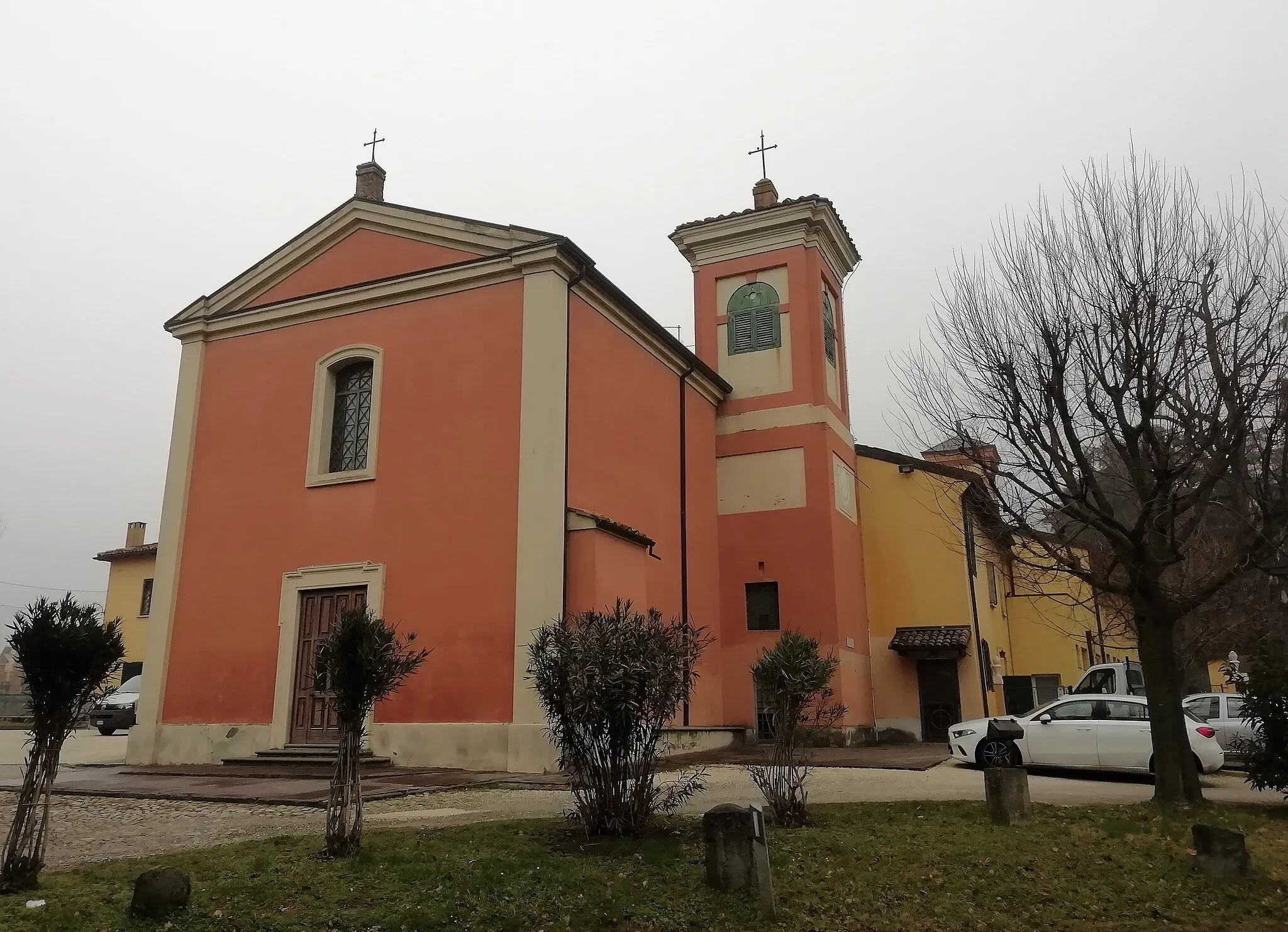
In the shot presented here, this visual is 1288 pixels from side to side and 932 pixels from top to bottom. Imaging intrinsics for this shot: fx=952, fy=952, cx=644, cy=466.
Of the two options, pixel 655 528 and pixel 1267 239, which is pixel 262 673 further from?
pixel 1267 239

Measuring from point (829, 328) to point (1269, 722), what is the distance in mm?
13619

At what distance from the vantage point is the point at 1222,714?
15234 millimetres

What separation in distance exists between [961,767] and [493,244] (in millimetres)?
10530

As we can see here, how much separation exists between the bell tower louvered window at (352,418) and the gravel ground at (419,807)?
6.39m

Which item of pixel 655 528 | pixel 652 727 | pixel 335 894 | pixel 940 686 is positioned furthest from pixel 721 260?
pixel 335 894

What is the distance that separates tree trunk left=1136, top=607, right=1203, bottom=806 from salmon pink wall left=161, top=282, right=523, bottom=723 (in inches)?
301

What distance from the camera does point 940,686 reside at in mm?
19703

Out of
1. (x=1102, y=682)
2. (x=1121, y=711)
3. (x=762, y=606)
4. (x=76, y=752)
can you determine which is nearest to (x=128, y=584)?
(x=76, y=752)

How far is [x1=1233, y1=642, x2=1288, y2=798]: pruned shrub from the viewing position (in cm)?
910

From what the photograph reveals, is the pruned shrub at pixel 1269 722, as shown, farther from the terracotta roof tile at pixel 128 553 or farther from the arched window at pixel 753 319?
the terracotta roof tile at pixel 128 553

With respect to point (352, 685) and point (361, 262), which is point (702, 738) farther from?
point (352, 685)

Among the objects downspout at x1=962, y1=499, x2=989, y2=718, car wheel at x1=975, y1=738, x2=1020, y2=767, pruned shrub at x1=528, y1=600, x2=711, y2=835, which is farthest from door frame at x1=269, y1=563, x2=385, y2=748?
downspout at x1=962, y1=499, x2=989, y2=718

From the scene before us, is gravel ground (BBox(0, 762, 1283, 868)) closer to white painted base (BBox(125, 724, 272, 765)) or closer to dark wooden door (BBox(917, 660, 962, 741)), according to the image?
white painted base (BBox(125, 724, 272, 765))

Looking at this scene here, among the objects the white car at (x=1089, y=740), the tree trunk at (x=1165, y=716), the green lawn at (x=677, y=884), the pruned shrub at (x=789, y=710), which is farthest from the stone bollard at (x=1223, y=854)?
the white car at (x=1089, y=740)
